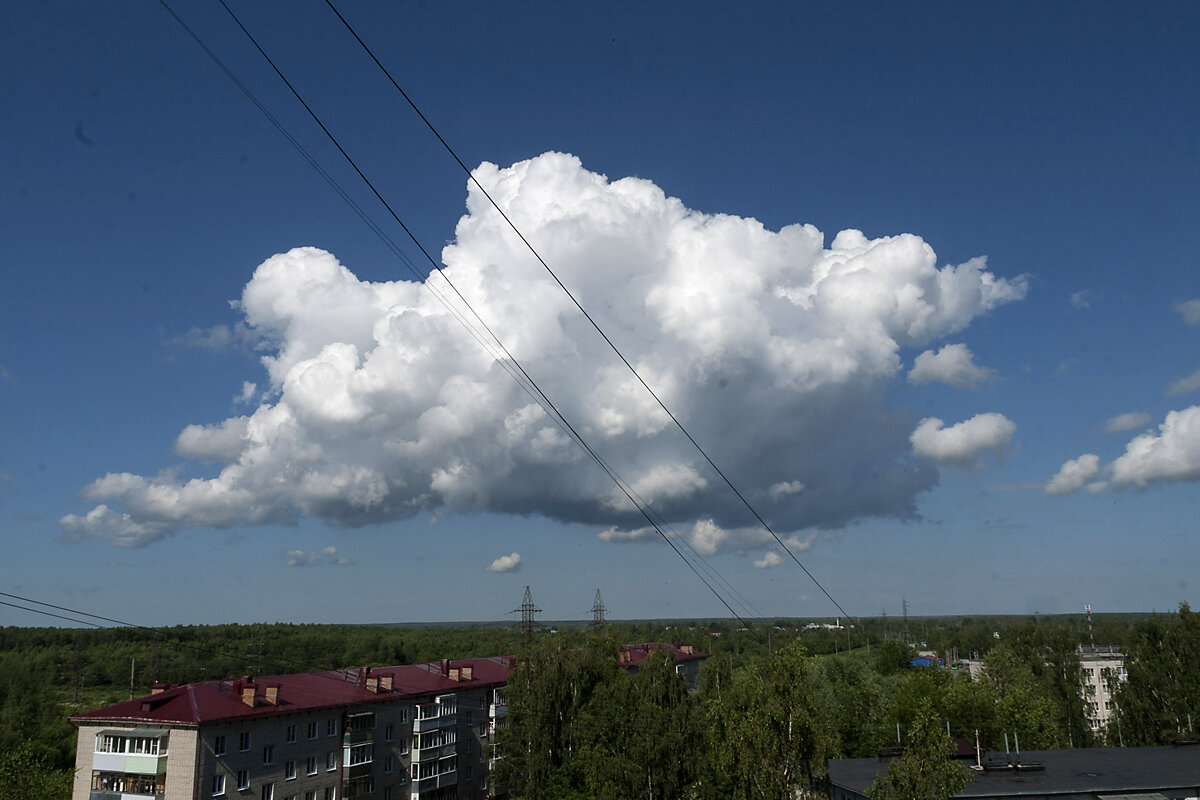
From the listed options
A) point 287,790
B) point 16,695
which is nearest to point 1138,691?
point 287,790

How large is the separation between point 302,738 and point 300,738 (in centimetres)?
17

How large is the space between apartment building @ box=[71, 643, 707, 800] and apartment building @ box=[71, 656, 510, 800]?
8 cm

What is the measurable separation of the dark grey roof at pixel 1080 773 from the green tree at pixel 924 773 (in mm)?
9295

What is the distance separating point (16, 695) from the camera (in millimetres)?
106688

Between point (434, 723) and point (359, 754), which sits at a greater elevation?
point (434, 723)

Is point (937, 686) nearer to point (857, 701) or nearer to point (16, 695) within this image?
point (857, 701)

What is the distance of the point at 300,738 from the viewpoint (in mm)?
57062

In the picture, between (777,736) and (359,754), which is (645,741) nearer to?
(777,736)

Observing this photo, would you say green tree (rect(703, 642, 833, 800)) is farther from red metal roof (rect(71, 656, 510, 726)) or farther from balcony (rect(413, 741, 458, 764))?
balcony (rect(413, 741, 458, 764))

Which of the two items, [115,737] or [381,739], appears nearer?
[115,737]

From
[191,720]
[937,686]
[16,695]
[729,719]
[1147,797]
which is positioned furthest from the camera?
[16,695]

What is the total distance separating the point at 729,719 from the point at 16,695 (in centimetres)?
11556

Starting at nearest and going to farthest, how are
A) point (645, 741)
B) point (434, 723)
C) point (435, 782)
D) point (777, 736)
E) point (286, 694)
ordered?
point (777, 736) < point (645, 741) < point (286, 694) < point (435, 782) < point (434, 723)

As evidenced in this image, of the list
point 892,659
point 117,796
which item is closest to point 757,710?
point 117,796
